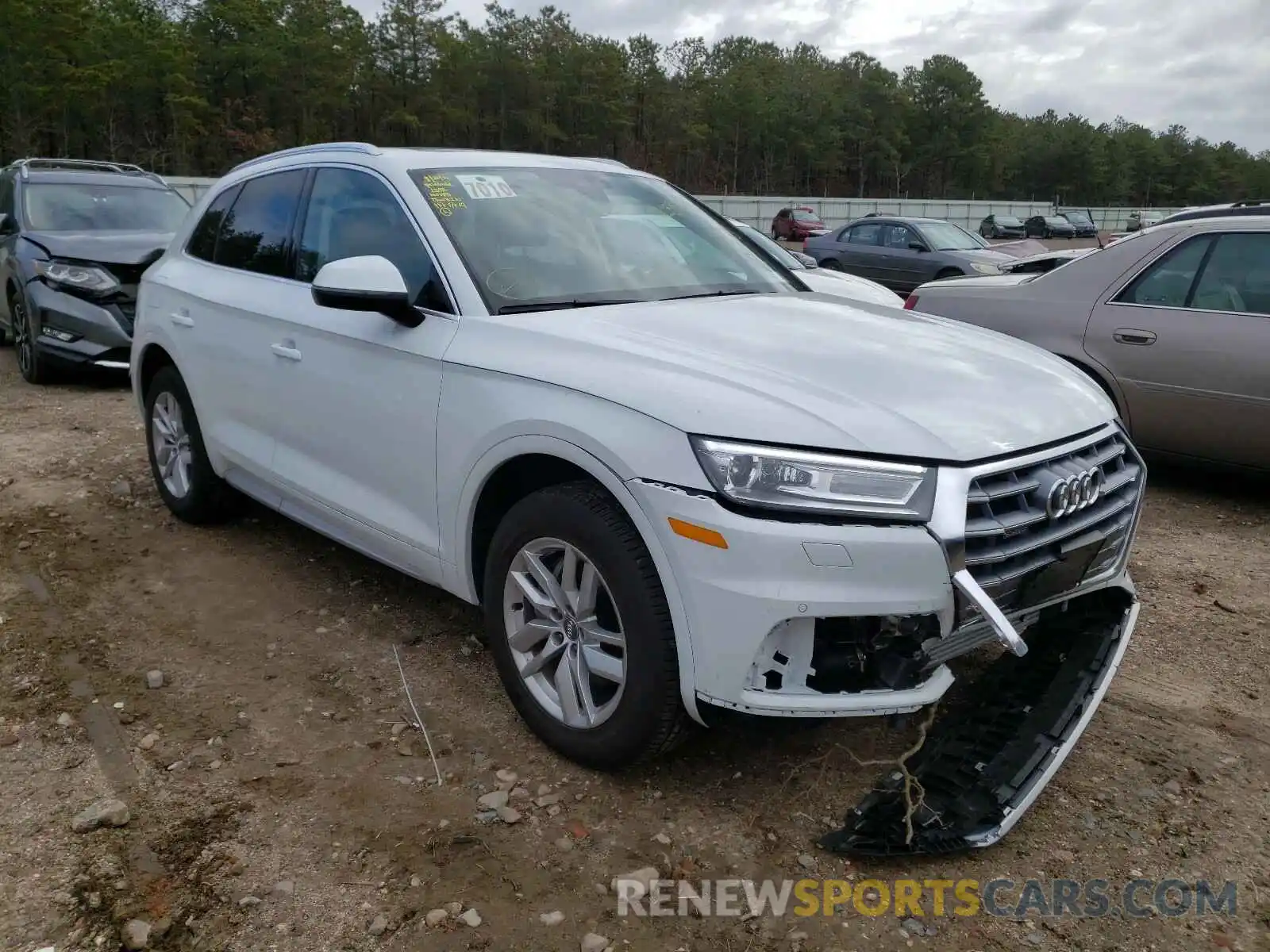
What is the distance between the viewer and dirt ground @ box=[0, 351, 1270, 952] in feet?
7.59

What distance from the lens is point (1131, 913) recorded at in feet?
7.68

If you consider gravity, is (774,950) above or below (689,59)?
below

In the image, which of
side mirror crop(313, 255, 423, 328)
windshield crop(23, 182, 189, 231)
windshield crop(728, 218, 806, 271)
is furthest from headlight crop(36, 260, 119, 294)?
side mirror crop(313, 255, 423, 328)

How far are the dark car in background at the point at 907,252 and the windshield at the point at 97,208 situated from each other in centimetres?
1046

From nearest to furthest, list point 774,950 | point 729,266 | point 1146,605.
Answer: point 774,950 → point 729,266 → point 1146,605

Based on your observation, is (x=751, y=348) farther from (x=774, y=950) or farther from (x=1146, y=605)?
(x=1146, y=605)

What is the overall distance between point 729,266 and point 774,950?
247 cm

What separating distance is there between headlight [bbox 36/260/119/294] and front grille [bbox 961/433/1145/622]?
8009 millimetres

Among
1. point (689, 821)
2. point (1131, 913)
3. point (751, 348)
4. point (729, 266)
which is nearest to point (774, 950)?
point (689, 821)

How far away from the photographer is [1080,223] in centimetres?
4919

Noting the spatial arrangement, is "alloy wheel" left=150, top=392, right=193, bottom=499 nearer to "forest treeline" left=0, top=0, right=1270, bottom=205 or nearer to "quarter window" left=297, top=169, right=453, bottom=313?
"quarter window" left=297, top=169, right=453, bottom=313

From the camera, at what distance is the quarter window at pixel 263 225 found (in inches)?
161

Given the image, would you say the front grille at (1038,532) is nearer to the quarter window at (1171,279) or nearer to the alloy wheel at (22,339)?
the quarter window at (1171,279)

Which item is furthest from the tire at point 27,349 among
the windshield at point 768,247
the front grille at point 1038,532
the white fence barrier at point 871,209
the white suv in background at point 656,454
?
the white fence barrier at point 871,209
